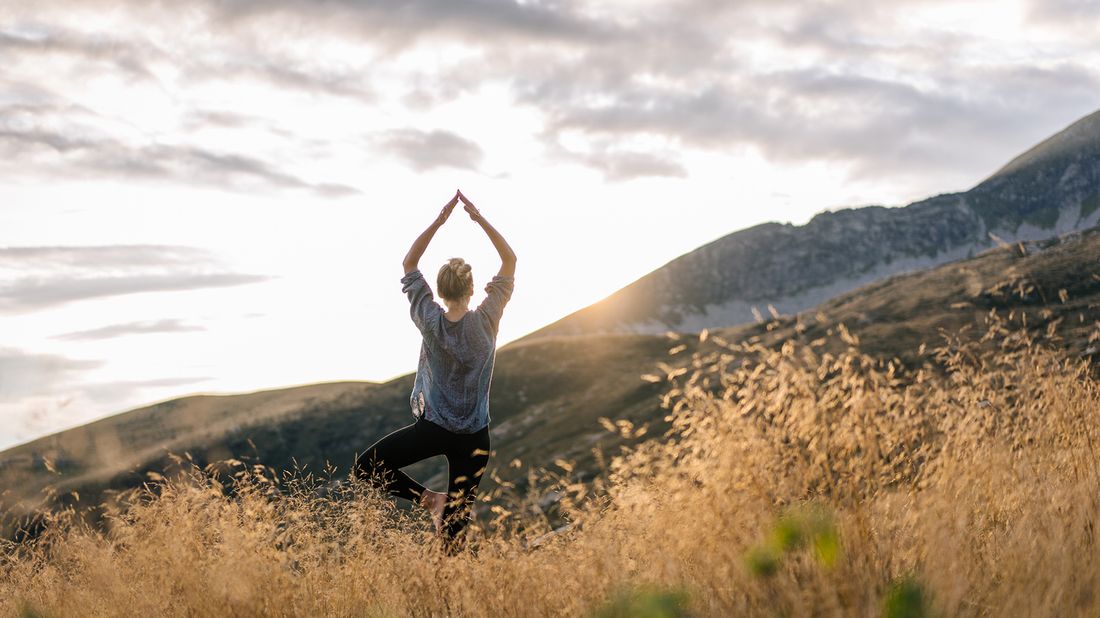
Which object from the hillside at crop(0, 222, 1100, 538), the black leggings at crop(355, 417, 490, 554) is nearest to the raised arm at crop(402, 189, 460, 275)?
the black leggings at crop(355, 417, 490, 554)

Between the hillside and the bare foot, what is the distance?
59839mm

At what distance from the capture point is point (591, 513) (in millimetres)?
5195

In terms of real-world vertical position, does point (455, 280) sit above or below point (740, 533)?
above

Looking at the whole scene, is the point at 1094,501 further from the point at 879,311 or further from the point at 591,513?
the point at 879,311

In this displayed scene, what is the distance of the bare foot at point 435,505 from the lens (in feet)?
19.3

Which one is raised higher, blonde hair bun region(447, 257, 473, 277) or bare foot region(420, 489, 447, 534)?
blonde hair bun region(447, 257, 473, 277)

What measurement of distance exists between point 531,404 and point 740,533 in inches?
3990

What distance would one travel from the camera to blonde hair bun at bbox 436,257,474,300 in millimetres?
6219

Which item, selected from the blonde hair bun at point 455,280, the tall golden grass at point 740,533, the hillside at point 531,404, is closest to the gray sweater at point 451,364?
the blonde hair bun at point 455,280

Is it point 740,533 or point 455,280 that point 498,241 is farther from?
point 740,533

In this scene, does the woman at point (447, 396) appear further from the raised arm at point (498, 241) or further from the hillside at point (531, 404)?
the hillside at point (531, 404)

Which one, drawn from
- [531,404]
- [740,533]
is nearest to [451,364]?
[740,533]

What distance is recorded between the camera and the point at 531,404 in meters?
105

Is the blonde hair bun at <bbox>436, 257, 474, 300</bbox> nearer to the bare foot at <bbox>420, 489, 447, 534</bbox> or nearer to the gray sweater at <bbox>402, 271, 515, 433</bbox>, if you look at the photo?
the gray sweater at <bbox>402, 271, 515, 433</bbox>
